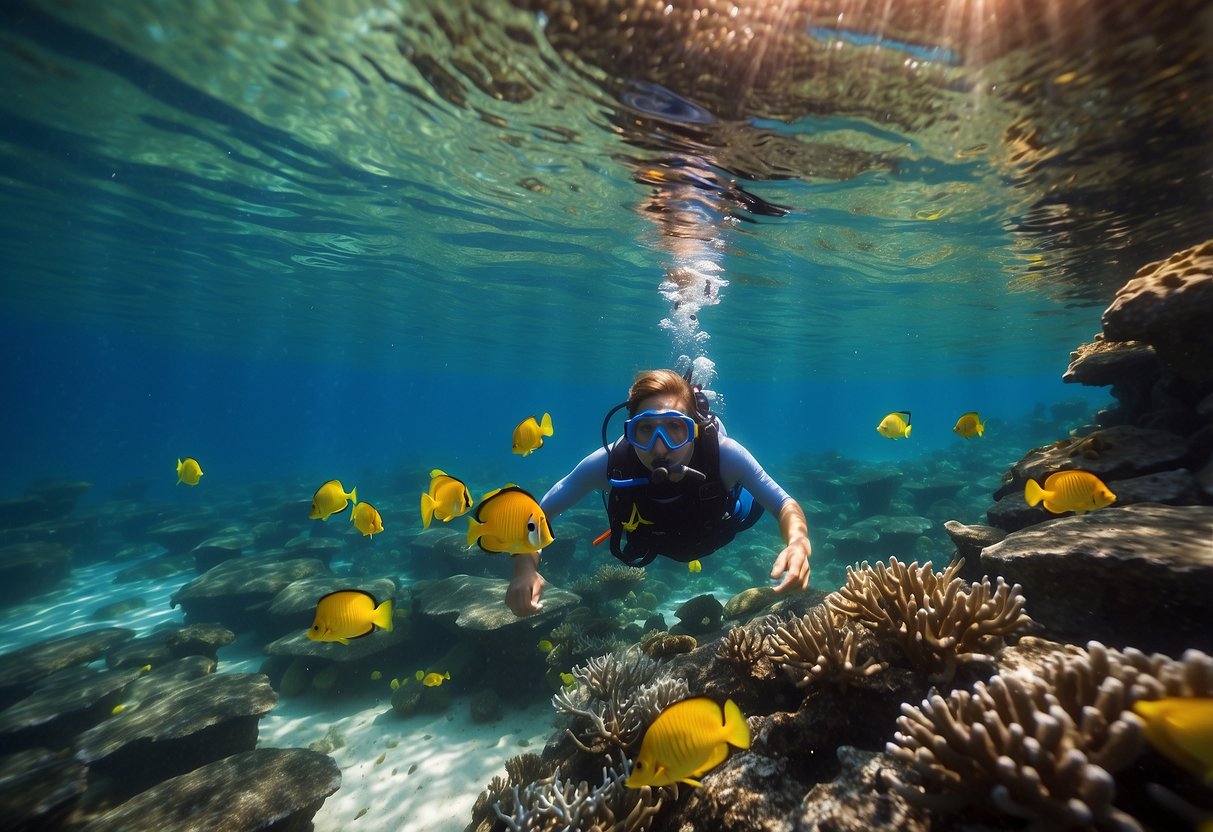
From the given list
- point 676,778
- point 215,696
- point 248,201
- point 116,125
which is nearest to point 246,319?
point 248,201

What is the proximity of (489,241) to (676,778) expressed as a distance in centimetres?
1729

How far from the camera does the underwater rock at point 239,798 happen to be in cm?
530

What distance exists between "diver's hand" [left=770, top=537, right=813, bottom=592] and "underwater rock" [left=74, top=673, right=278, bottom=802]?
27.4 feet

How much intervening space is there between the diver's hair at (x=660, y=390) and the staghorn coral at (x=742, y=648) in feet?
6.78

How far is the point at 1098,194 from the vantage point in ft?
35.1

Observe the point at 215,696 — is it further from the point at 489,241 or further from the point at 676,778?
the point at 489,241

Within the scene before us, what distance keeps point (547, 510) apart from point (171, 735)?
7.01 metres

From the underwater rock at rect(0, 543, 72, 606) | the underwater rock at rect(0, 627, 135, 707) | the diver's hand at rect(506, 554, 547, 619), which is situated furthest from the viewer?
the underwater rock at rect(0, 543, 72, 606)

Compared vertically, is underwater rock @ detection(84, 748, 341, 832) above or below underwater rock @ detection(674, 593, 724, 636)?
below

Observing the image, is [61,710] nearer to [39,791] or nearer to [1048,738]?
[39,791]

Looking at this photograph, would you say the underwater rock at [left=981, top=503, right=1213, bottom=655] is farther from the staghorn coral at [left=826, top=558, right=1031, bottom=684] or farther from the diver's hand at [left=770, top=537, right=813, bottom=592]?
the diver's hand at [left=770, top=537, right=813, bottom=592]

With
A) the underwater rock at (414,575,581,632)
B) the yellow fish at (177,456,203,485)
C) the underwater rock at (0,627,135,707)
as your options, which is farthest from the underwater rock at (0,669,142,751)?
the underwater rock at (414,575,581,632)

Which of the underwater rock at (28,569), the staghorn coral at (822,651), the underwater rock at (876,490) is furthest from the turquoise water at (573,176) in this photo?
the staghorn coral at (822,651)

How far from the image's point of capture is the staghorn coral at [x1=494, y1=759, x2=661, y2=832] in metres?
3.54
